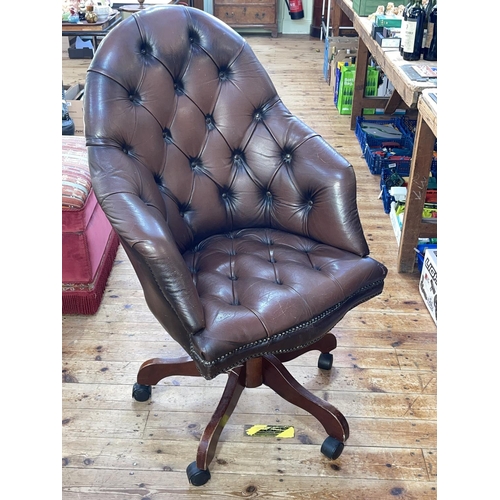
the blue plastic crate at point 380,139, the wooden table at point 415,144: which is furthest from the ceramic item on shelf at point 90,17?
the wooden table at point 415,144

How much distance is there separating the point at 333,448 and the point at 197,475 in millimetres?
375

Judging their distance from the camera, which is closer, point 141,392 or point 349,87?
point 141,392

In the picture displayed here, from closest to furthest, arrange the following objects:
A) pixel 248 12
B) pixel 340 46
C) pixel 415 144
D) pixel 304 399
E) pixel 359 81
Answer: pixel 304 399 < pixel 415 144 < pixel 359 81 < pixel 340 46 < pixel 248 12

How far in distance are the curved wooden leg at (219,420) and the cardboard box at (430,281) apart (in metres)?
0.84

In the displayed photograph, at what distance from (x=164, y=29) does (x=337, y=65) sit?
2815mm

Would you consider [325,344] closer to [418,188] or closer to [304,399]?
[304,399]

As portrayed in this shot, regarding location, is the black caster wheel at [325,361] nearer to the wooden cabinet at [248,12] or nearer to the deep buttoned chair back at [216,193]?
the deep buttoned chair back at [216,193]

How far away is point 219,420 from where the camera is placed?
1.51 metres

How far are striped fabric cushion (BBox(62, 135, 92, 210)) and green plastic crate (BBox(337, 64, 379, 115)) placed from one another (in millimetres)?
2052

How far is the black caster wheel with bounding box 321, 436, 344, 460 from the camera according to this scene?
5.00 feet

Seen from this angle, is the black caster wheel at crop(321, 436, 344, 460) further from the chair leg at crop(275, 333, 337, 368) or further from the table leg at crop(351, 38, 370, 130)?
the table leg at crop(351, 38, 370, 130)

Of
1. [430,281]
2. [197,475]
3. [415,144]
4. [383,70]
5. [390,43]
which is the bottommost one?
[197,475]

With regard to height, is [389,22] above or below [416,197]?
above

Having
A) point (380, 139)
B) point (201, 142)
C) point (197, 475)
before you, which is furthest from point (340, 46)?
point (197, 475)
